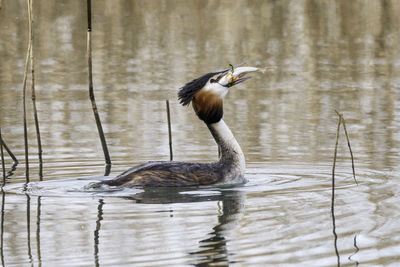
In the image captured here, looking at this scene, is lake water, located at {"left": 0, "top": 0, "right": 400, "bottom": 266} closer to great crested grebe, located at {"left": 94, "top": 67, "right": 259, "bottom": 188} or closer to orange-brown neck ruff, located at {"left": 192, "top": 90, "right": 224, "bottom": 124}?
great crested grebe, located at {"left": 94, "top": 67, "right": 259, "bottom": 188}

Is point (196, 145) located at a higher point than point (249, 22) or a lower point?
lower

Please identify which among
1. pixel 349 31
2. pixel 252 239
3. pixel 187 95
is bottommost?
pixel 252 239

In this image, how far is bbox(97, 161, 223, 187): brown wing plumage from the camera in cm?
939

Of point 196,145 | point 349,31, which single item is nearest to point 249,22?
point 349,31

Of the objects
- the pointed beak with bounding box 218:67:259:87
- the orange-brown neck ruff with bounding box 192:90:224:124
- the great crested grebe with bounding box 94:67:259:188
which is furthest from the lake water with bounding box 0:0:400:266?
the pointed beak with bounding box 218:67:259:87

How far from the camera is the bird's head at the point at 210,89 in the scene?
9.71 m

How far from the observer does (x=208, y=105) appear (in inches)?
386

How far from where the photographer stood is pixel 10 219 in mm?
8422

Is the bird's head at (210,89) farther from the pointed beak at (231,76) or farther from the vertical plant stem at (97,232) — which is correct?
the vertical plant stem at (97,232)

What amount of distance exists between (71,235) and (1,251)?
25.6 inches

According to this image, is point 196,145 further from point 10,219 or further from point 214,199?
point 10,219

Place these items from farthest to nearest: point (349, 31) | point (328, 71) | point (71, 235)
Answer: point (349, 31)
point (328, 71)
point (71, 235)

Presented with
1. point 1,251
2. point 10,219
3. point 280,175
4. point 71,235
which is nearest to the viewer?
point 1,251

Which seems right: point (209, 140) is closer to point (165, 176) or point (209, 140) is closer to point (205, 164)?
point (205, 164)
